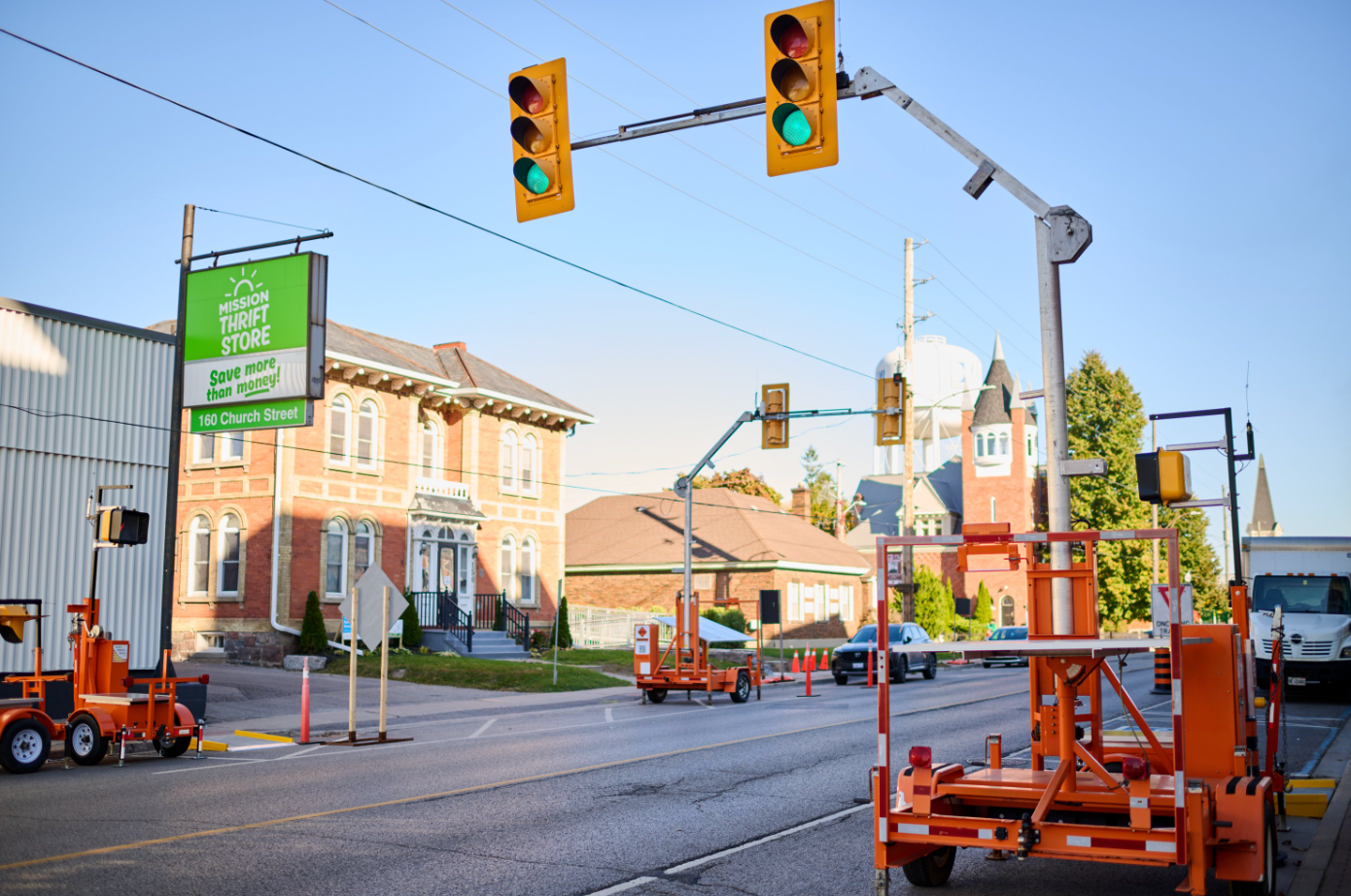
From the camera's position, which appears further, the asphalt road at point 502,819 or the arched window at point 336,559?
the arched window at point 336,559

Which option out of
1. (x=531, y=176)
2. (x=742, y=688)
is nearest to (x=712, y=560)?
(x=742, y=688)

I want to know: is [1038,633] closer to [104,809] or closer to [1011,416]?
[104,809]

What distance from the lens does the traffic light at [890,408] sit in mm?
22062

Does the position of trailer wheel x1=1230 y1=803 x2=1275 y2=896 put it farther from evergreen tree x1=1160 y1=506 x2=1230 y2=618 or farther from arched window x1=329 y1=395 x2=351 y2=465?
evergreen tree x1=1160 y1=506 x2=1230 y2=618

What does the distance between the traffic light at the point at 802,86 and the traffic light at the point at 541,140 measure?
1.90 metres

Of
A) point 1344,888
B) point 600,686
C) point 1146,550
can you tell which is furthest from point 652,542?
point 1344,888

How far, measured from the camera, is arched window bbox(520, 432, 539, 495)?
39.8 metres

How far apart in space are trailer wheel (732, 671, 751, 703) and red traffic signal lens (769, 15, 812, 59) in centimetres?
1838

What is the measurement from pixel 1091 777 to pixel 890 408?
15131 millimetres

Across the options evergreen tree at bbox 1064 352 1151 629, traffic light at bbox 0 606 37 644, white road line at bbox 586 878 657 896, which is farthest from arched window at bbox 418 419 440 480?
evergreen tree at bbox 1064 352 1151 629

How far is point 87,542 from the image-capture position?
20.6 metres

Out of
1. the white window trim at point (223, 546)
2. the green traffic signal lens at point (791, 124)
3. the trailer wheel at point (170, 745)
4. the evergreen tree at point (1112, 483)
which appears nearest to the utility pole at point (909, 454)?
the white window trim at point (223, 546)

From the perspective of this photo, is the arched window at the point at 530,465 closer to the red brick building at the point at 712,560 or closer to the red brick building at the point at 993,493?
the red brick building at the point at 712,560

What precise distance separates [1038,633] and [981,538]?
1204mm
